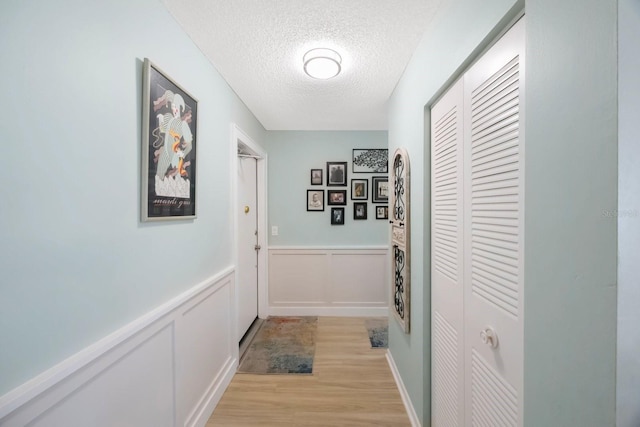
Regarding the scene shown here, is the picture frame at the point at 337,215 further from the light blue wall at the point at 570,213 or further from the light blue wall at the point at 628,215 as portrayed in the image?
the light blue wall at the point at 628,215

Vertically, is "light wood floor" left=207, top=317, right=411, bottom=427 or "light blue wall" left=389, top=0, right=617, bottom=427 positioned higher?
"light blue wall" left=389, top=0, right=617, bottom=427

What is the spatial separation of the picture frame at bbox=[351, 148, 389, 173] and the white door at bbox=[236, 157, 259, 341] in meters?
1.32

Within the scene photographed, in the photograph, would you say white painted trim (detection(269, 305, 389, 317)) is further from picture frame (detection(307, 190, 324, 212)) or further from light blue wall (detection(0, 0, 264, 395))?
light blue wall (detection(0, 0, 264, 395))

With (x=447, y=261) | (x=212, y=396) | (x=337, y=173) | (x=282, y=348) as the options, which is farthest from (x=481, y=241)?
(x=337, y=173)

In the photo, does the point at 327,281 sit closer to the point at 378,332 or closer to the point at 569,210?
Answer: the point at 378,332

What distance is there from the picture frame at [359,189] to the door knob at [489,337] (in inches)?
98.6

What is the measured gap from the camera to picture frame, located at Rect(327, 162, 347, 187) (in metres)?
3.36

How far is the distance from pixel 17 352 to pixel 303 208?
111 inches

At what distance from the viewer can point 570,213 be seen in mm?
558

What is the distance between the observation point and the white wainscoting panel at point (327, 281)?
3355 mm

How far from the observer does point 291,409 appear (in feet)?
5.91

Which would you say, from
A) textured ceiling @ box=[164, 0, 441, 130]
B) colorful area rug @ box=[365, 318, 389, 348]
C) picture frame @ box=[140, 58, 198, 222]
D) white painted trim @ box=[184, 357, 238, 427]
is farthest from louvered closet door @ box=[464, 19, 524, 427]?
colorful area rug @ box=[365, 318, 389, 348]

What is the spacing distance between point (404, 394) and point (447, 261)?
48.2 inches

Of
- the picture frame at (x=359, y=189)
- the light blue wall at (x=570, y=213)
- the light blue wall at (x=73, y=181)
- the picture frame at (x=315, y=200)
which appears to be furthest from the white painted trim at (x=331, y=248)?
the light blue wall at (x=570, y=213)
